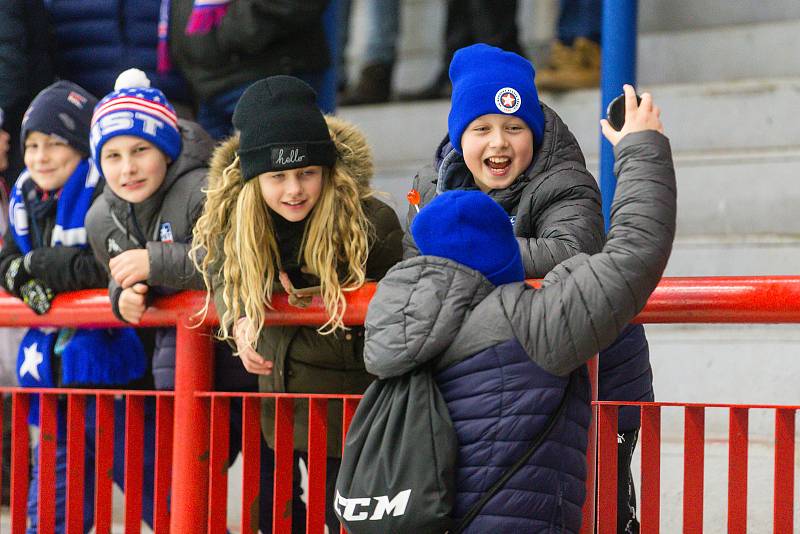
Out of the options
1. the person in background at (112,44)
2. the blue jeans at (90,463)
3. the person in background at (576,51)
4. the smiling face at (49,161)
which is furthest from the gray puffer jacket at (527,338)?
the person in background at (576,51)

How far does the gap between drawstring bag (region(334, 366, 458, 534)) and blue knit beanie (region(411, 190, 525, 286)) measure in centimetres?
24

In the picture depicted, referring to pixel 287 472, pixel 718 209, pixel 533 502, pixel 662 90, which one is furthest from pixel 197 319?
pixel 662 90

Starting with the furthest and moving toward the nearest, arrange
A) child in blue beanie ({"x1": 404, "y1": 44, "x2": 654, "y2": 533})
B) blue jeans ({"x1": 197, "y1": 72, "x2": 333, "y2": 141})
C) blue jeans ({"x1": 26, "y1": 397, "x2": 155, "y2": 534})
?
1. blue jeans ({"x1": 197, "y1": 72, "x2": 333, "y2": 141})
2. blue jeans ({"x1": 26, "y1": 397, "x2": 155, "y2": 534})
3. child in blue beanie ({"x1": 404, "y1": 44, "x2": 654, "y2": 533})

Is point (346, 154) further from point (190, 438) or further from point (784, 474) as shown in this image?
point (784, 474)

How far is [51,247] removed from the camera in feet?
13.6

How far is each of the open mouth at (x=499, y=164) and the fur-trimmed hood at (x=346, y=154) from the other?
464mm

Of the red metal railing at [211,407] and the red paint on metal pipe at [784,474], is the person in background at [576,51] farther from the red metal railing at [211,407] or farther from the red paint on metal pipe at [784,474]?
the red paint on metal pipe at [784,474]

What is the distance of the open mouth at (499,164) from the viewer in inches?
130

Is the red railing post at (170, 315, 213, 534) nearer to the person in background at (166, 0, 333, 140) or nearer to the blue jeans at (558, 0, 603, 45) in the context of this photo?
the person in background at (166, 0, 333, 140)

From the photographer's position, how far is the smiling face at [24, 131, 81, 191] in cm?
439

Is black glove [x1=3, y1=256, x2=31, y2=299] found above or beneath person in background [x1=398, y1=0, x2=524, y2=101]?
beneath

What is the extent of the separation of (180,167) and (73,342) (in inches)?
25.7

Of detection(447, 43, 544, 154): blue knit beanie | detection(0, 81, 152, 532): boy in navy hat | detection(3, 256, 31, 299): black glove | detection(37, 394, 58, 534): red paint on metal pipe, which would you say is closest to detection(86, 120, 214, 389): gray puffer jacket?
detection(0, 81, 152, 532): boy in navy hat

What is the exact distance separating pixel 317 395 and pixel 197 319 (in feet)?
1.62
